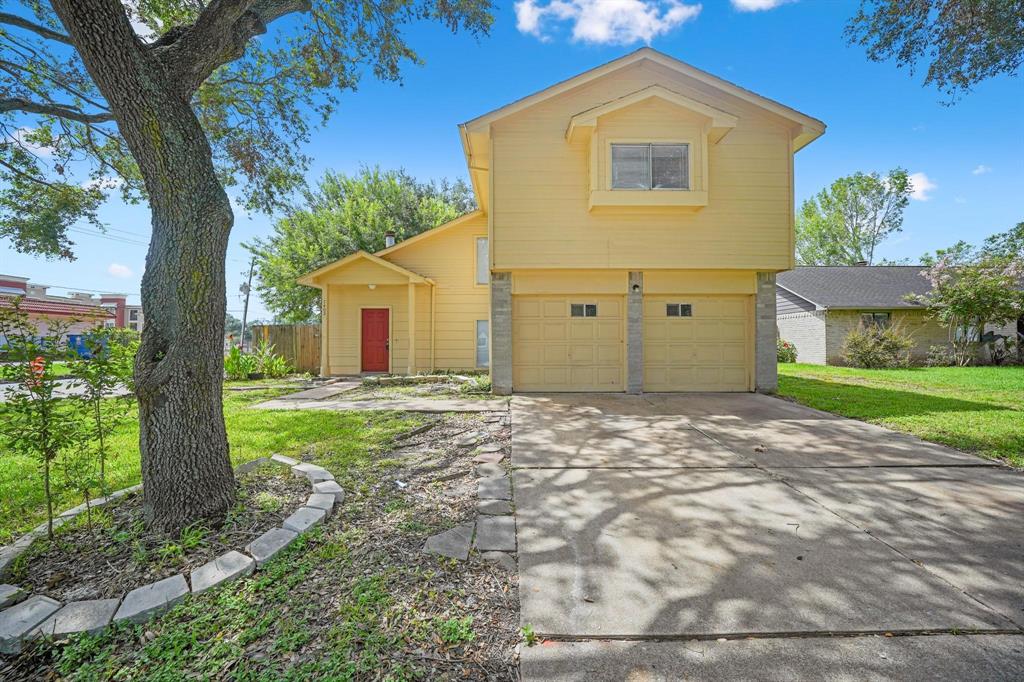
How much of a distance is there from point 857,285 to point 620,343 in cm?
1616

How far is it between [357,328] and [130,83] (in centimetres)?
1083

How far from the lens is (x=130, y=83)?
2.76 m

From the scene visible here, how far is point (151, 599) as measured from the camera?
A: 208cm

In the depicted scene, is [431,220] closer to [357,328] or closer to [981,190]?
[357,328]

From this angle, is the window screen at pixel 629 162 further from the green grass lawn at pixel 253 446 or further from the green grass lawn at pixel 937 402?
the green grass lawn at pixel 253 446

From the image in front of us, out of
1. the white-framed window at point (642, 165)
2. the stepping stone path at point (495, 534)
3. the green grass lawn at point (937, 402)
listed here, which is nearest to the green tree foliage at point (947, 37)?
the white-framed window at point (642, 165)

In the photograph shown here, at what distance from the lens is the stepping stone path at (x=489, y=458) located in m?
4.49

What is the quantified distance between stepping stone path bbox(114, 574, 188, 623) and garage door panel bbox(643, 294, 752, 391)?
859cm

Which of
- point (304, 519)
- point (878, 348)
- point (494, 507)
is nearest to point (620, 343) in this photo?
point (494, 507)

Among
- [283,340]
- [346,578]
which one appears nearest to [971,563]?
[346,578]

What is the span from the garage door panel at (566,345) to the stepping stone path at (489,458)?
4504 mm

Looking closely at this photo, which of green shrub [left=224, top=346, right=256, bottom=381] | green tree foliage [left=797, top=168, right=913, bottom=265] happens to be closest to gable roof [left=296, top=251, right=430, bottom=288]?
green shrub [left=224, top=346, right=256, bottom=381]

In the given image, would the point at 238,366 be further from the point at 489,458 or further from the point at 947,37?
the point at 947,37

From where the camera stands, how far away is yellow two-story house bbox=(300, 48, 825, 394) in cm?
849
